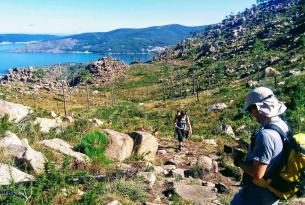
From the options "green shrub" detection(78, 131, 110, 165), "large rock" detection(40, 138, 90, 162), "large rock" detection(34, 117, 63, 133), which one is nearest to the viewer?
"green shrub" detection(78, 131, 110, 165)

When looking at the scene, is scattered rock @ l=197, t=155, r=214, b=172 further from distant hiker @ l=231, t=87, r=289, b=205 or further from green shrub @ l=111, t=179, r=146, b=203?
distant hiker @ l=231, t=87, r=289, b=205

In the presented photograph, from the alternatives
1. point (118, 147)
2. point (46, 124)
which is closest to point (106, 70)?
point (46, 124)

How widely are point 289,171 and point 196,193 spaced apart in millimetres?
6267

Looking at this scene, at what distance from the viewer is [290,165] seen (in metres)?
5.04

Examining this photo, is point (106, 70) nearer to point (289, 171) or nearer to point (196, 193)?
point (196, 193)

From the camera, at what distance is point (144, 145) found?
52.2 ft

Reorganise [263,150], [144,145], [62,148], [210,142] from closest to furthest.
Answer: [263,150] < [62,148] < [144,145] < [210,142]

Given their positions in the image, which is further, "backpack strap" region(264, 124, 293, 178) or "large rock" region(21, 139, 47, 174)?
"large rock" region(21, 139, 47, 174)

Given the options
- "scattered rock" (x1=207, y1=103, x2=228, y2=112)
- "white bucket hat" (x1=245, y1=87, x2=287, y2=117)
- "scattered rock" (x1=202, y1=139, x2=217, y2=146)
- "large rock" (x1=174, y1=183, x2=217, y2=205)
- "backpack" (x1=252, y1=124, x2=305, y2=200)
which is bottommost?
"scattered rock" (x1=207, y1=103, x2=228, y2=112)

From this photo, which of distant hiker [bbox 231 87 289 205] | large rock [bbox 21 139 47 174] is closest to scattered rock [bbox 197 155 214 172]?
large rock [bbox 21 139 47 174]

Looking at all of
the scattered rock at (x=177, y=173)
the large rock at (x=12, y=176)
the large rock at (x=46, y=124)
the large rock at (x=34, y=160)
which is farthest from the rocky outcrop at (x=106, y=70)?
the large rock at (x=12, y=176)

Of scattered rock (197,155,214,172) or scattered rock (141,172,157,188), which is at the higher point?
scattered rock (141,172,157,188)

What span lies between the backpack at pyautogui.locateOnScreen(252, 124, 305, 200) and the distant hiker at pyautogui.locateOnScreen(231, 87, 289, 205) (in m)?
0.05

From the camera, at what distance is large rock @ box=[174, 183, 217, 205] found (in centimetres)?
1057
